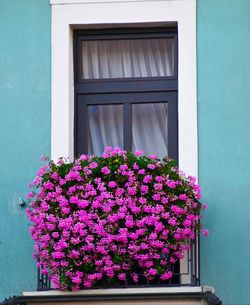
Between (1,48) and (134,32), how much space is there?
135 cm

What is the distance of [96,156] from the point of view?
12945 mm

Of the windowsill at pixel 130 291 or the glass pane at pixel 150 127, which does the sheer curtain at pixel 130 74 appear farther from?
the windowsill at pixel 130 291

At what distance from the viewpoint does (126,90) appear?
13688mm

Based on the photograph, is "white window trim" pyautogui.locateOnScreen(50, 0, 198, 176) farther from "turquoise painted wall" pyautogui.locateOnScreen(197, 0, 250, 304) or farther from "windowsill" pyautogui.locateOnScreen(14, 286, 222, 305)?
"windowsill" pyautogui.locateOnScreen(14, 286, 222, 305)

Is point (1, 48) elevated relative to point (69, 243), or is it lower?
elevated

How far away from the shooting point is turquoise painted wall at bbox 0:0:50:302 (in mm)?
13219

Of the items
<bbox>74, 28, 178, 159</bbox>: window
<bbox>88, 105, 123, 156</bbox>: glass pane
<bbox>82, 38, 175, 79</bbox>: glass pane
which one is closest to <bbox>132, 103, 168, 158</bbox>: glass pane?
<bbox>74, 28, 178, 159</bbox>: window

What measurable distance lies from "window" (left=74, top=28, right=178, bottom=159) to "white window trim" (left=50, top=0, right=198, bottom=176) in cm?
18

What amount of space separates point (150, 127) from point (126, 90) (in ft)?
1.45

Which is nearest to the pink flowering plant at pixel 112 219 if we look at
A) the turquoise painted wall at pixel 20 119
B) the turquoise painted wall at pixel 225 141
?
the turquoise painted wall at pixel 225 141

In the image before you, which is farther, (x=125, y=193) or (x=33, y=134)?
(x=33, y=134)

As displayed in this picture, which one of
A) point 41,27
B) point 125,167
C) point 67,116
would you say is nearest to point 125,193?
point 125,167

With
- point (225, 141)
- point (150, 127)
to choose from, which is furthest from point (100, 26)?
point (225, 141)

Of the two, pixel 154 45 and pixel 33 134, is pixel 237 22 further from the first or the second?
pixel 33 134
